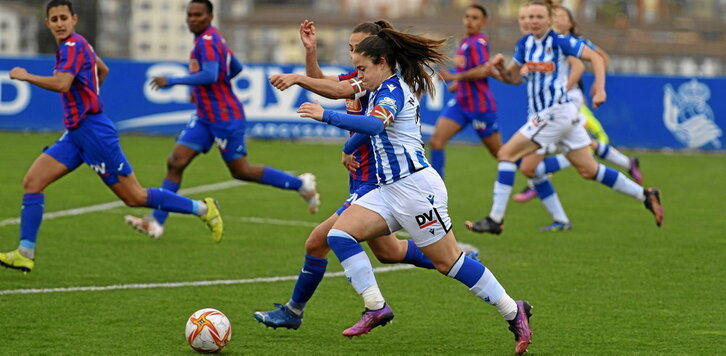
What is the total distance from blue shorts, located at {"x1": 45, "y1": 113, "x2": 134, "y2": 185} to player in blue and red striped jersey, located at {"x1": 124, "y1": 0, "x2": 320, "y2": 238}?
1.56 meters

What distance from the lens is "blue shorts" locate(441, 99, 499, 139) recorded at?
1362 cm

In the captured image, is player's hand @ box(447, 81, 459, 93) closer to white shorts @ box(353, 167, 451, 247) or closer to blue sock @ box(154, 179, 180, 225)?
blue sock @ box(154, 179, 180, 225)

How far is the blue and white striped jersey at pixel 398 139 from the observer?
658 centimetres

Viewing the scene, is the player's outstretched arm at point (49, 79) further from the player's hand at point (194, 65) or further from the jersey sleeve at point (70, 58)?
the player's hand at point (194, 65)

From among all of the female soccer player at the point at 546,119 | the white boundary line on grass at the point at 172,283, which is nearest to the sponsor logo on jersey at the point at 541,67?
the female soccer player at the point at 546,119

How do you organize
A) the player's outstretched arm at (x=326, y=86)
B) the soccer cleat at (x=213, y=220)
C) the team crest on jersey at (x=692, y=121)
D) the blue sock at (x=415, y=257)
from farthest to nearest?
the team crest on jersey at (x=692, y=121) → the soccer cleat at (x=213, y=220) → the blue sock at (x=415, y=257) → the player's outstretched arm at (x=326, y=86)

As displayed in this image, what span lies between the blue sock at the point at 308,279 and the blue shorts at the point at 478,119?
22.2 ft

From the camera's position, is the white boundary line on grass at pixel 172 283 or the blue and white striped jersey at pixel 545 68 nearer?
the white boundary line on grass at pixel 172 283

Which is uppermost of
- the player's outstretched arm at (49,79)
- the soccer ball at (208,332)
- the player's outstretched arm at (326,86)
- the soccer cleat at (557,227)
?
the player's outstretched arm at (326,86)

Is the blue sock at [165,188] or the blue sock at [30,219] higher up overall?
the blue sock at [30,219]

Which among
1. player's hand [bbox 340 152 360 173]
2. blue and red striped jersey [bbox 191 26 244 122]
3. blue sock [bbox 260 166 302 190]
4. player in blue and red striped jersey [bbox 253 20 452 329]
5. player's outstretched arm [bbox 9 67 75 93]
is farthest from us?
blue sock [bbox 260 166 302 190]

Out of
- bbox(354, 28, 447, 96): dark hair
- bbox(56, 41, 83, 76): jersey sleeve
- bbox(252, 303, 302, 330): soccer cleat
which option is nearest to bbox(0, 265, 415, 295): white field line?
bbox(56, 41, 83, 76): jersey sleeve

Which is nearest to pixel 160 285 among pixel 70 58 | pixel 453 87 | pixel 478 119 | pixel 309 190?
pixel 70 58

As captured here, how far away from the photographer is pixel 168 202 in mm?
9820
